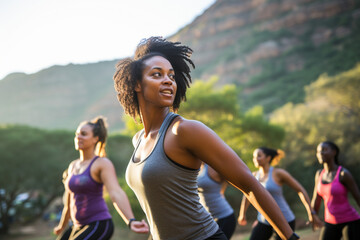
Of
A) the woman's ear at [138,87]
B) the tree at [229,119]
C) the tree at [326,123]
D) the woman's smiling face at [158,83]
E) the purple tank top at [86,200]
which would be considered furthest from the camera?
the tree at [326,123]

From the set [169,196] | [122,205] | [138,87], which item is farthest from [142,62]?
[122,205]

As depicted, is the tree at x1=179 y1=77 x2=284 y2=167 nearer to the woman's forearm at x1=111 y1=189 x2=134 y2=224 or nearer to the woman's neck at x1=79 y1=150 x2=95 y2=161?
the woman's neck at x1=79 y1=150 x2=95 y2=161

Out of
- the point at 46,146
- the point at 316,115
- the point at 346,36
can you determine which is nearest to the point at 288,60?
the point at 346,36

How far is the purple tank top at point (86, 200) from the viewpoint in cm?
371

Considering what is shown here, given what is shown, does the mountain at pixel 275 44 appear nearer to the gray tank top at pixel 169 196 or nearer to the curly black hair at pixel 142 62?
the curly black hair at pixel 142 62

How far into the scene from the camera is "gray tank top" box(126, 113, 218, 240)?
1745 millimetres

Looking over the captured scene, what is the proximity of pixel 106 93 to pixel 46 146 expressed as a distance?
258ft

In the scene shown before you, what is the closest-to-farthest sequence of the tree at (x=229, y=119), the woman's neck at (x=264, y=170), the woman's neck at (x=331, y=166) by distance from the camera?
the woman's neck at (x=331, y=166) < the woman's neck at (x=264, y=170) < the tree at (x=229, y=119)

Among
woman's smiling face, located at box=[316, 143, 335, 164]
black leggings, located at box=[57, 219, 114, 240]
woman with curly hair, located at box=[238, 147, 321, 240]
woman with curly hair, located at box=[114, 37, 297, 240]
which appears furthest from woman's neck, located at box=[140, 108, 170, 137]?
woman's smiling face, located at box=[316, 143, 335, 164]

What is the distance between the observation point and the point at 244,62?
3113 inches

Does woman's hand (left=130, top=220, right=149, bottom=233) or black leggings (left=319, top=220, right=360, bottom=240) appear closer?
woman's hand (left=130, top=220, right=149, bottom=233)

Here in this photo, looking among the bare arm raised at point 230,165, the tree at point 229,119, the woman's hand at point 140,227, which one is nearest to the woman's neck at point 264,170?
the woman's hand at point 140,227

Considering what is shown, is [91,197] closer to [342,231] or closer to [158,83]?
[158,83]

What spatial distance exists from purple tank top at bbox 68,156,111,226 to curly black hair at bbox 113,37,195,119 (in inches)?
68.7
